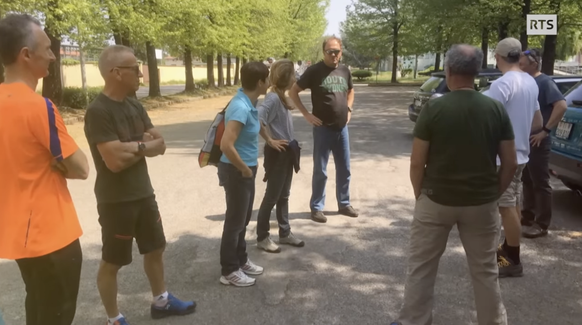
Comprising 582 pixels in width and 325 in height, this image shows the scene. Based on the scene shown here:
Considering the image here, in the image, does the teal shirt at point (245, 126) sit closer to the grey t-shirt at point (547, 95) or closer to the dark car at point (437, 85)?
the grey t-shirt at point (547, 95)

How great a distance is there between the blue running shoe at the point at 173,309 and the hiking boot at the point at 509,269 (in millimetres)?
2510

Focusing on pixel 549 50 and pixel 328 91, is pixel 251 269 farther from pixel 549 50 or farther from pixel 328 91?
pixel 549 50

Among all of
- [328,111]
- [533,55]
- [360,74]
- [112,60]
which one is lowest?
[360,74]

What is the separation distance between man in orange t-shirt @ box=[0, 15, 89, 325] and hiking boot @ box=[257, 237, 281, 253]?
99.3 inches

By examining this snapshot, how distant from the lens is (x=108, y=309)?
324 cm

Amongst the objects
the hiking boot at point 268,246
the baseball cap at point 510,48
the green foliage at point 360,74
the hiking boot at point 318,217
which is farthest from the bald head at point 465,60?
the green foliage at point 360,74

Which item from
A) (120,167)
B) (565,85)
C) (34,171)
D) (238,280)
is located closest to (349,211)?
(238,280)

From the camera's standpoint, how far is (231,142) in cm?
366

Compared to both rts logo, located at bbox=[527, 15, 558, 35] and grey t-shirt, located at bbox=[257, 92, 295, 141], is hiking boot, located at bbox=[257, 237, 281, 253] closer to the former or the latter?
grey t-shirt, located at bbox=[257, 92, 295, 141]

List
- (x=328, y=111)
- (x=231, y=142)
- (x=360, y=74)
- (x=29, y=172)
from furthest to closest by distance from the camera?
1. (x=360, y=74)
2. (x=328, y=111)
3. (x=231, y=142)
4. (x=29, y=172)

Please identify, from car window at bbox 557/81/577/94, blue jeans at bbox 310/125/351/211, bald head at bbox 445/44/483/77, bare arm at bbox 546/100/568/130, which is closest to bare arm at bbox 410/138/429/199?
bald head at bbox 445/44/483/77

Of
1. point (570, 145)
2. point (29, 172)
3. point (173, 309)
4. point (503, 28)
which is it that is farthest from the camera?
point (503, 28)

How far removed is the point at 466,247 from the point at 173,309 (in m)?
2.01

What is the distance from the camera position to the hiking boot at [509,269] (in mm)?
4125
